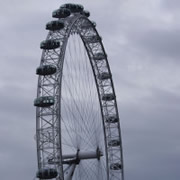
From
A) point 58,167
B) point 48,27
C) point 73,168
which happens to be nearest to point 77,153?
point 73,168

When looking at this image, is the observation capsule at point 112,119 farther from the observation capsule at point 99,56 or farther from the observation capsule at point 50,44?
the observation capsule at point 50,44

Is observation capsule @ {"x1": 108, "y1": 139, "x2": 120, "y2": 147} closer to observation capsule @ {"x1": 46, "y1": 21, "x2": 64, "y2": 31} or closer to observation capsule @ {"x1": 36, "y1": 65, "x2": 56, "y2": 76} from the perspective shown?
observation capsule @ {"x1": 46, "y1": 21, "x2": 64, "y2": 31}

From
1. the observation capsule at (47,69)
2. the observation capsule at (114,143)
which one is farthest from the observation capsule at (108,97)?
the observation capsule at (47,69)

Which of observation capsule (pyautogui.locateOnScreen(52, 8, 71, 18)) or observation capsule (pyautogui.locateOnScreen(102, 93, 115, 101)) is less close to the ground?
observation capsule (pyautogui.locateOnScreen(52, 8, 71, 18))

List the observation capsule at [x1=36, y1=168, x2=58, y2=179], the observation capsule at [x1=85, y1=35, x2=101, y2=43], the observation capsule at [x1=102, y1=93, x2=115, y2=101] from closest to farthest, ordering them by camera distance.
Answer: the observation capsule at [x1=36, y1=168, x2=58, y2=179] < the observation capsule at [x1=85, y1=35, x2=101, y2=43] < the observation capsule at [x1=102, y1=93, x2=115, y2=101]

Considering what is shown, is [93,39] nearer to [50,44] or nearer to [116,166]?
[50,44]

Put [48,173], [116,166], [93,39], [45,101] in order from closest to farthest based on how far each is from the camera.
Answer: [48,173]
[45,101]
[93,39]
[116,166]

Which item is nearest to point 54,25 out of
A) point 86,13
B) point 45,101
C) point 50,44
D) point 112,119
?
point 50,44

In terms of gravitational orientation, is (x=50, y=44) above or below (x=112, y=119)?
above

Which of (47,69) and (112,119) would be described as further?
(112,119)

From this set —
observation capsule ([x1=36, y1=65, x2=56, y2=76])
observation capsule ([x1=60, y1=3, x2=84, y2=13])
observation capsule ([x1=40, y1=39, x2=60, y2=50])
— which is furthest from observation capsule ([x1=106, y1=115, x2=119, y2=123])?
observation capsule ([x1=36, y1=65, x2=56, y2=76])

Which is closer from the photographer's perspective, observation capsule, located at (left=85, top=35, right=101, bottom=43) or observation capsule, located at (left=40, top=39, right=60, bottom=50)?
observation capsule, located at (left=40, top=39, right=60, bottom=50)

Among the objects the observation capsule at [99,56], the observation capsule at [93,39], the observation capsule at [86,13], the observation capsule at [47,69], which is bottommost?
the observation capsule at [47,69]

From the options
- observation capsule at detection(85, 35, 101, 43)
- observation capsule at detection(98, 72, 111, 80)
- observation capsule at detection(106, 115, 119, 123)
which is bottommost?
observation capsule at detection(106, 115, 119, 123)
